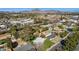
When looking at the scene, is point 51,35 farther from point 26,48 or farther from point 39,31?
point 26,48

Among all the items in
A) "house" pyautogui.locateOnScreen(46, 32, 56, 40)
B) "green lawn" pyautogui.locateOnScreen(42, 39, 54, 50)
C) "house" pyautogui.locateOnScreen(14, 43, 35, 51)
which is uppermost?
"house" pyautogui.locateOnScreen(46, 32, 56, 40)

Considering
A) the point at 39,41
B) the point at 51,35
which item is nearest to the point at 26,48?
the point at 39,41

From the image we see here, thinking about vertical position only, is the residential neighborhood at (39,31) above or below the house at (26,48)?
above

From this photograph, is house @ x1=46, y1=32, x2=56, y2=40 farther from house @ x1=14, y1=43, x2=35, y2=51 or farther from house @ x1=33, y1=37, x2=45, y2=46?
house @ x1=14, y1=43, x2=35, y2=51

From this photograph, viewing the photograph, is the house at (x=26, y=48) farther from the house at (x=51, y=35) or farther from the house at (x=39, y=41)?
the house at (x=51, y=35)

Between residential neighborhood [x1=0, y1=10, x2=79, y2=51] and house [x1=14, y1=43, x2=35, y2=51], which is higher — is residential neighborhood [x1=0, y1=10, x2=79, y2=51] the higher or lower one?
the higher one

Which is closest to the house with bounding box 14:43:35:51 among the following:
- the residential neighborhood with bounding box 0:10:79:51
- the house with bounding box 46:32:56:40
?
A: the residential neighborhood with bounding box 0:10:79:51

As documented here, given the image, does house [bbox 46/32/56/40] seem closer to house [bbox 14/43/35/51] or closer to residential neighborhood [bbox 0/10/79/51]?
residential neighborhood [bbox 0/10/79/51]

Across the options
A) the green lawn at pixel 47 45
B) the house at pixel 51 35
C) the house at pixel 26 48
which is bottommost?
the house at pixel 26 48

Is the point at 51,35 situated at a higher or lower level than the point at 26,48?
higher

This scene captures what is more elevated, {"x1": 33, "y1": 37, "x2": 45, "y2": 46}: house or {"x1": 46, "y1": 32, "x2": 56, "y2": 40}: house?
{"x1": 46, "y1": 32, "x2": 56, "y2": 40}: house

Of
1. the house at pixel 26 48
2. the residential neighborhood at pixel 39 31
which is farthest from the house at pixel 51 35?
the house at pixel 26 48
